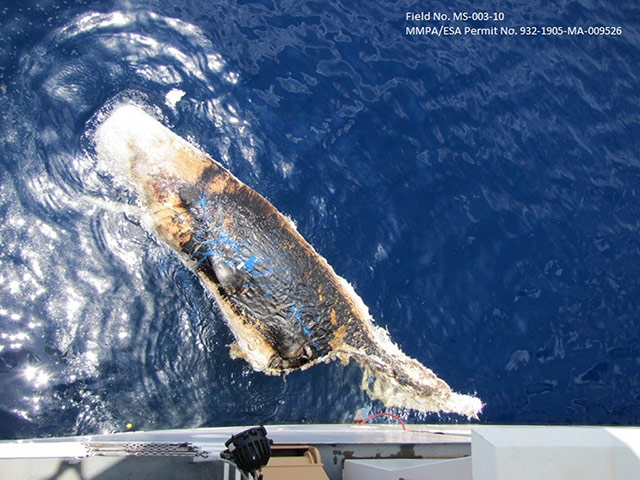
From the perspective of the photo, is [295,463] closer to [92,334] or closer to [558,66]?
[92,334]

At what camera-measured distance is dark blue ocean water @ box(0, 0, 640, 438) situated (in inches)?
326

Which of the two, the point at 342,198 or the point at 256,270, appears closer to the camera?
the point at 256,270

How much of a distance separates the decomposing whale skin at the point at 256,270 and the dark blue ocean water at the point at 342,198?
0.82ft

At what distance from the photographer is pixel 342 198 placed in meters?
9.27

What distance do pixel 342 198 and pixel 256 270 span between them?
2.09 m

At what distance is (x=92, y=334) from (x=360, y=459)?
430cm

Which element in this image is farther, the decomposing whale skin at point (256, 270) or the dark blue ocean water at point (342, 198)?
the dark blue ocean water at point (342, 198)

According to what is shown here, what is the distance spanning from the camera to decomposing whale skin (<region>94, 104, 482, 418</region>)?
7.87 meters

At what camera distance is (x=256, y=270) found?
25.7 ft

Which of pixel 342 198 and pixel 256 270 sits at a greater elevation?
pixel 342 198

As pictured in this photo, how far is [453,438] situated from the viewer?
6324mm

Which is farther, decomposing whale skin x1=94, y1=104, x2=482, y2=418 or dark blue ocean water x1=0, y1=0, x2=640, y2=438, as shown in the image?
dark blue ocean water x1=0, y1=0, x2=640, y2=438

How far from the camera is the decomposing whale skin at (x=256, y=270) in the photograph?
7.87 metres

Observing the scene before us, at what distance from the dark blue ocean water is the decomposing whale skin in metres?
0.25
